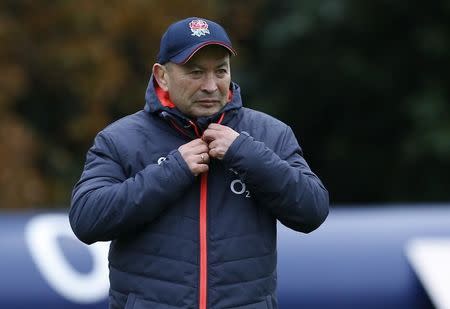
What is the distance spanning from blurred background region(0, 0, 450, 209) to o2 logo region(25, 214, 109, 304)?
4387 millimetres

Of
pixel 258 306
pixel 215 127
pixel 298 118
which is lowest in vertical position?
pixel 298 118

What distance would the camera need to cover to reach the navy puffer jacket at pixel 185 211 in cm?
332

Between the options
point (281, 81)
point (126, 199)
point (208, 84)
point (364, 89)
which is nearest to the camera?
point (126, 199)

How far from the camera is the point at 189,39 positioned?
3.39 meters

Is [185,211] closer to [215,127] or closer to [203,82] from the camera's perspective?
[215,127]

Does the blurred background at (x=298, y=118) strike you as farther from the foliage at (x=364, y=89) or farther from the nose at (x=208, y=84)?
the nose at (x=208, y=84)

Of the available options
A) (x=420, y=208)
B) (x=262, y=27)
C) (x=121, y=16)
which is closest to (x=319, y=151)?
(x=262, y=27)

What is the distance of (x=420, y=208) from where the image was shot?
260 inches

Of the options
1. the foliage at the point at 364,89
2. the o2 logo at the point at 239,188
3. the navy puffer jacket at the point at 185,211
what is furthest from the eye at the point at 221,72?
the foliage at the point at 364,89

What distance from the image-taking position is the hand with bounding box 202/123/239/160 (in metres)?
3.35

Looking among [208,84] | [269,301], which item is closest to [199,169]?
[208,84]

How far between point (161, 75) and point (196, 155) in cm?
32

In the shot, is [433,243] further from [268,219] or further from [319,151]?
[319,151]

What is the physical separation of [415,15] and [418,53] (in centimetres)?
47
